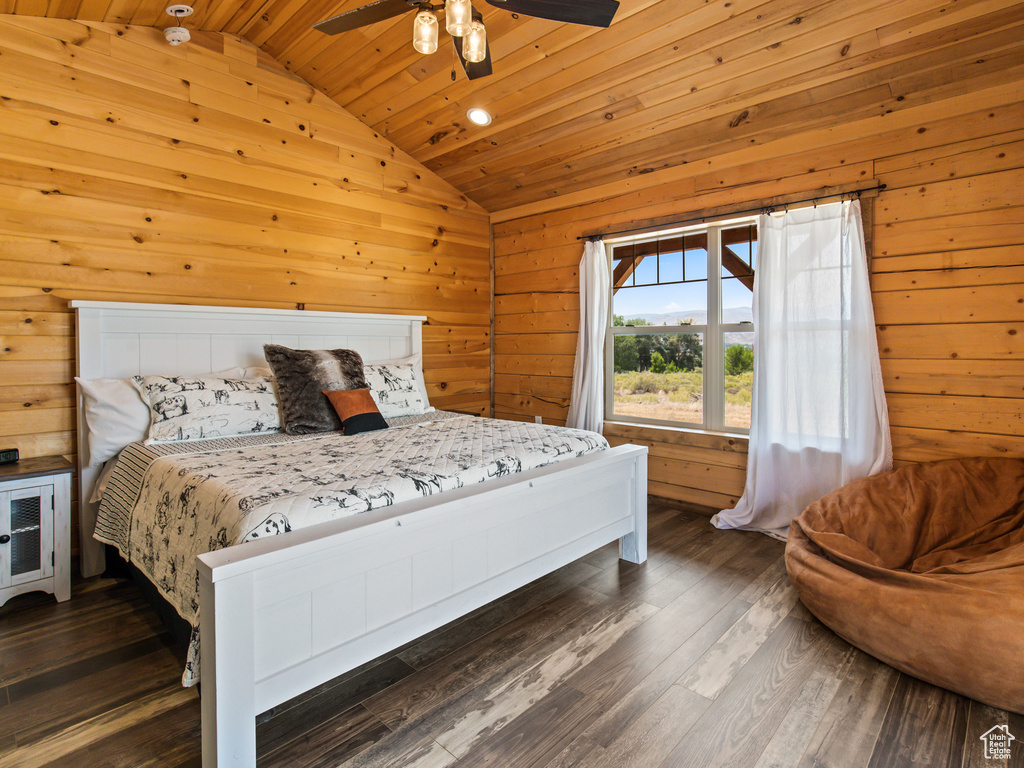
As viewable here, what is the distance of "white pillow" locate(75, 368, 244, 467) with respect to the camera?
252cm

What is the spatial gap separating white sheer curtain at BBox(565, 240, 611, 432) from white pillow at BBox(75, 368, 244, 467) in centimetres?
266

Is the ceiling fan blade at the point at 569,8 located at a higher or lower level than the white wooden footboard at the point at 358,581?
higher

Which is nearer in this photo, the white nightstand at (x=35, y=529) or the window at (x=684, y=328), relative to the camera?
the white nightstand at (x=35, y=529)

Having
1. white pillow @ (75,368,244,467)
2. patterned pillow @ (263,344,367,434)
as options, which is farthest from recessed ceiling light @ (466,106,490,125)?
white pillow @ (75,368,244,467)

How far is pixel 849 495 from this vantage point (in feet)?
8.35

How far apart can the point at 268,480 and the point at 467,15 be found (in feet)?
5.22

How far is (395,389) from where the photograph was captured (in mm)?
3402

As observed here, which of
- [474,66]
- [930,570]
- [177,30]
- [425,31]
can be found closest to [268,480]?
A: [425,31]

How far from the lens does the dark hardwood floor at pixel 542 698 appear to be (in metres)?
1.47

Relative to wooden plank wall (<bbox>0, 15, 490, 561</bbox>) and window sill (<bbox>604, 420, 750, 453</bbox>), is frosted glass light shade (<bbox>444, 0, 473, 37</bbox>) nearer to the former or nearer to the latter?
wooden plank wall (<bbox>0, 15, 490, 561</bbox>)

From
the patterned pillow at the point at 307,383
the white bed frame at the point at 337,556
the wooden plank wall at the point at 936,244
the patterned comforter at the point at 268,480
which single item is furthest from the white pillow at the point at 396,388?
the wooden plank wall at the point at 936,244

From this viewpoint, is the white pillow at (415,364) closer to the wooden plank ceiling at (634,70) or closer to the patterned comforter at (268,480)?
the patterned comforter at (268,480)

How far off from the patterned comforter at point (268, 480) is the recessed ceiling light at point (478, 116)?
2.04 meters

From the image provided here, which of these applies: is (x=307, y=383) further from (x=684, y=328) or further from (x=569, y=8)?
(x=684, y=328)
